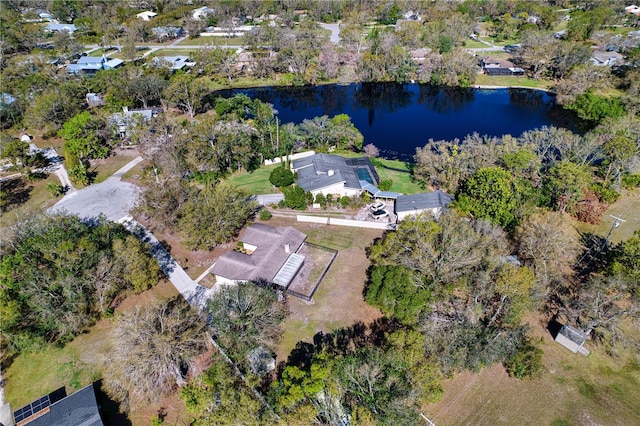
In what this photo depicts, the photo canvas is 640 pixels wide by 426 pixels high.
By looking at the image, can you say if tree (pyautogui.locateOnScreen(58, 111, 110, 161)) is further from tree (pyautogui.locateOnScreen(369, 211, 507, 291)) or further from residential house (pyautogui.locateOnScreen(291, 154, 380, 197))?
tree (pyautogui.locateOnScreen(369, 211, 507, 291))

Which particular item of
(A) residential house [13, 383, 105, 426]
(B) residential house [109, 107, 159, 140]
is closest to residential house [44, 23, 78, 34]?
(B) residential house [109, 107, 159, 140]

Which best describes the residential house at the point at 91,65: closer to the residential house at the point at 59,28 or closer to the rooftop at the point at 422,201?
the residential house at the point at 59,28

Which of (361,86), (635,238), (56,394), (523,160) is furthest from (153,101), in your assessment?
(635,238)

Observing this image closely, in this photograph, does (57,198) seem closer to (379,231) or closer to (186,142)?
(186,142)

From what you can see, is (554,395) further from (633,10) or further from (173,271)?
(633,10)

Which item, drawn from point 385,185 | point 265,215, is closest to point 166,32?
point 265,215
